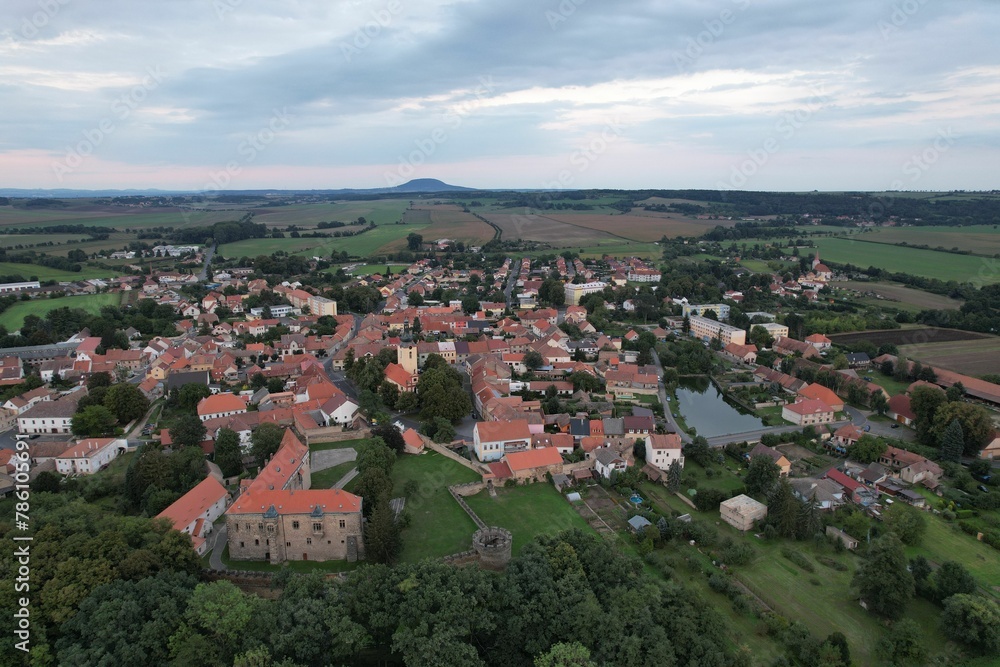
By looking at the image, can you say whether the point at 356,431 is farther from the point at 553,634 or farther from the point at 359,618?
the point at 553,634

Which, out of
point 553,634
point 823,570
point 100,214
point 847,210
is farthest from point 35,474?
point 847,210

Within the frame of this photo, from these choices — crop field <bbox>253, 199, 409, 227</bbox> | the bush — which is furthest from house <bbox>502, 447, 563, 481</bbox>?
crop field <bbox>253, 199, 409, 227</bbox>

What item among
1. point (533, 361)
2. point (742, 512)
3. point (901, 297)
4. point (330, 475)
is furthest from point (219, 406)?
point (901, 297)

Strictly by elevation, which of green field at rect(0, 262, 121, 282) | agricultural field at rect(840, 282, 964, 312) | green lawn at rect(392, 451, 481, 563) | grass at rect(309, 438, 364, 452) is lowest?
green lawn at rect(392, 451, 481, 563)

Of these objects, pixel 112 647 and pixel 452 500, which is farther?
pixel 452 500

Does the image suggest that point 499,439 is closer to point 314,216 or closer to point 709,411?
point 709,411

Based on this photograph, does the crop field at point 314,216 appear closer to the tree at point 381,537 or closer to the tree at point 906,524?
the tree at point 381,537

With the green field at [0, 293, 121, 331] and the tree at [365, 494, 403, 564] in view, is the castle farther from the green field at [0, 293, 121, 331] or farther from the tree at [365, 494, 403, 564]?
the green field at [0, 293, 121, 331]
